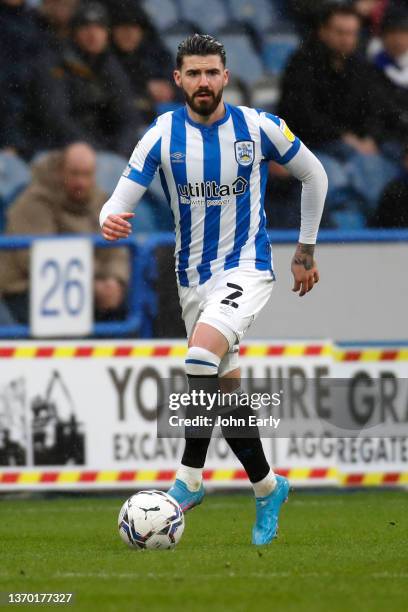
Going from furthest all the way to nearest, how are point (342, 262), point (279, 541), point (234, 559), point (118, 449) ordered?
point (342, 262)
point (118, 449)
point (279, 541)
point (234, 559)

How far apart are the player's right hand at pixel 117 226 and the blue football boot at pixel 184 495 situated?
117cm

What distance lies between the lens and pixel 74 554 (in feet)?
20.5

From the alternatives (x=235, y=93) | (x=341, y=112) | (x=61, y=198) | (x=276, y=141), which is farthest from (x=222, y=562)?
(x=235, y=93)

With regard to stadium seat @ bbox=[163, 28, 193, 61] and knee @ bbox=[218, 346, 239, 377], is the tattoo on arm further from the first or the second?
stadium seat @ bbox=[163, 28, 193, 61]

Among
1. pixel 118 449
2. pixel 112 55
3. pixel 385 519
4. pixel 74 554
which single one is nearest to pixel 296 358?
pixel 118 449

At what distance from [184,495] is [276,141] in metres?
1.69

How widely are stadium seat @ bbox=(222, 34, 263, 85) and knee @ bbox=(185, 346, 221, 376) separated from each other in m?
5.89

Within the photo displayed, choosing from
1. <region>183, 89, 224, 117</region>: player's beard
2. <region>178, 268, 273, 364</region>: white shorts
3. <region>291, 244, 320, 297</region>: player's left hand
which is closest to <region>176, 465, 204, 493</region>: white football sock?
<region>178, 268, 273, 364</region>: white shorts

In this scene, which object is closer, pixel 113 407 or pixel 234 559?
pixel 234 559

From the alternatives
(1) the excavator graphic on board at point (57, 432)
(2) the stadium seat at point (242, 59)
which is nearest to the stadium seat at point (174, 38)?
(2) the stadium seat at point (242, 59)

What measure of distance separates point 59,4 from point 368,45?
256 centimetres

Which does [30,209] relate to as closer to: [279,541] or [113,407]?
[113,407]

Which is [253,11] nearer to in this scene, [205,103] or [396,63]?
[396,63]

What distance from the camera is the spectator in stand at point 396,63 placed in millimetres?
11914
